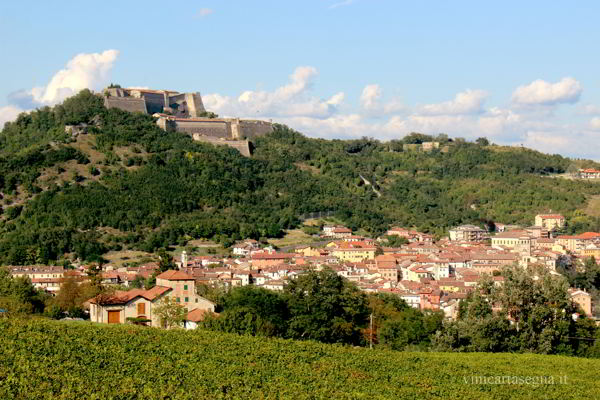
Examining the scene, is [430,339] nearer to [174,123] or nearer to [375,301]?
[375,301]

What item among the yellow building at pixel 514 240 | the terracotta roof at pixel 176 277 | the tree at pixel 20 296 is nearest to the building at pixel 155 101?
the yellow building at pixel 514 240

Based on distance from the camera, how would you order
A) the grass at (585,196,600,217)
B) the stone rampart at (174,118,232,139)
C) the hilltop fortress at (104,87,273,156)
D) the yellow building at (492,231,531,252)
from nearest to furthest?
the yellow building at (492,231,531,252) < the grass at (585,196,600,217) < the hilltop fortress at (104,87,273,156) < the stone rampart at (174,118,232,139)

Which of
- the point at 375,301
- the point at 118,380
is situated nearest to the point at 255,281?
the point at 375,301

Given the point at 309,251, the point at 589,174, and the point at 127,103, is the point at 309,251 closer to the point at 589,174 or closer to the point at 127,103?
the point at 127,103

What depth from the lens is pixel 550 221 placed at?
91375 millimetres

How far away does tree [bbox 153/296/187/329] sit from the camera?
111 ft

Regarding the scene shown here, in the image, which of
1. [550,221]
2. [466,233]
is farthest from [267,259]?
[550,221]

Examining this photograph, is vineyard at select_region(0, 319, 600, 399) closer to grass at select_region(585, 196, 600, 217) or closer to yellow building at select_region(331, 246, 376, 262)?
yellow building at select_region(331, 246, 376, 262)

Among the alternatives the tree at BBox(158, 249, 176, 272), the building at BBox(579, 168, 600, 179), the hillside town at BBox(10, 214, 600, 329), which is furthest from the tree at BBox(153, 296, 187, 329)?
the building at BBox(579, 168, 600, 179)

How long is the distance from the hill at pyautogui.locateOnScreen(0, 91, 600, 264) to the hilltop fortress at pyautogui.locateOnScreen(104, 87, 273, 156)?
2.15 metres

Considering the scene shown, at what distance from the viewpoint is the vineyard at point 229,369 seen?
1973 centimetres

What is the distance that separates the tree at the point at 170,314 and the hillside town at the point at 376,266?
1.40m

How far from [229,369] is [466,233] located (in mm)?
69377

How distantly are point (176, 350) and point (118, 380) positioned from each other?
163 inches
